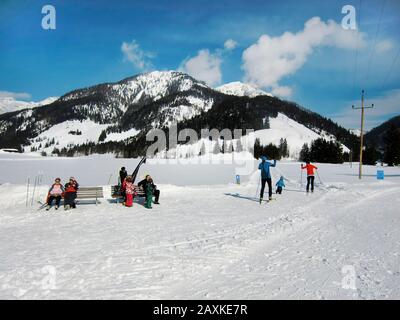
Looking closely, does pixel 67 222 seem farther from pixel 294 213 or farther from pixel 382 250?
pixel 382 250

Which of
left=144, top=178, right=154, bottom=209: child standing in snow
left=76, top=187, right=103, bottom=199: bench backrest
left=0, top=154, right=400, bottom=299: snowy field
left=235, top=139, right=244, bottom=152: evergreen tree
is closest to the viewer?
left=0, top=154, right=400, bottom=299: snowy field

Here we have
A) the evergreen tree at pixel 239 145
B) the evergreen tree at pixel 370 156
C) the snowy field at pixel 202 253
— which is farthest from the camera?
the evergreen tree at pixel 239 145

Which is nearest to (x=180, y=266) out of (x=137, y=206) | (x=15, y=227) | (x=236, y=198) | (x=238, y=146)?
(x=15, y=227)

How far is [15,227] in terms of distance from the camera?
1005 centimetres

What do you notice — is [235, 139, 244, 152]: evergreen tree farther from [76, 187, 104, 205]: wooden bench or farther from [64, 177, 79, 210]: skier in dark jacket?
[64, 177, 79, 210]: skier in dark jacket

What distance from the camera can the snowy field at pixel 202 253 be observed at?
16.9 feet

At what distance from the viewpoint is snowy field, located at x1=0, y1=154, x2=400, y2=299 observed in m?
5.16

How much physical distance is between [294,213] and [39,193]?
529 inches

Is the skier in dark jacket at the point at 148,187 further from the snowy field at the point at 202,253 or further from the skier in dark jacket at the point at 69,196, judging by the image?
the skier in dark jacket at the point at 69,196

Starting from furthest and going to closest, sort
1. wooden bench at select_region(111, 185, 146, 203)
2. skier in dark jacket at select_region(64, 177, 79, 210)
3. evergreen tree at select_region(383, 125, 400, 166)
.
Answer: evergreen tree at select_region(383, 125, 400, 166), wooden bench at select_region(111, 185, 146, 203), skier in dark jacket at select_region(64, 177, 79, 210)

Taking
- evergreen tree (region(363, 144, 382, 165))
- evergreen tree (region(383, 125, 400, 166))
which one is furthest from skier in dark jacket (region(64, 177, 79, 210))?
evergreen tree (region(363, 144, 382, 165))

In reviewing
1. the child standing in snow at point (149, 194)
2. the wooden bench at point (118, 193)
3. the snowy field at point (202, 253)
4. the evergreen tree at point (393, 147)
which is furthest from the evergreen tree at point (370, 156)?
the child standing in snow at point (149, 194)

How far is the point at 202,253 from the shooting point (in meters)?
7.02

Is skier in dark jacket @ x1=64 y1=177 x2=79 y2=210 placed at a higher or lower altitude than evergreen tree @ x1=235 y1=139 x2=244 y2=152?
lower
